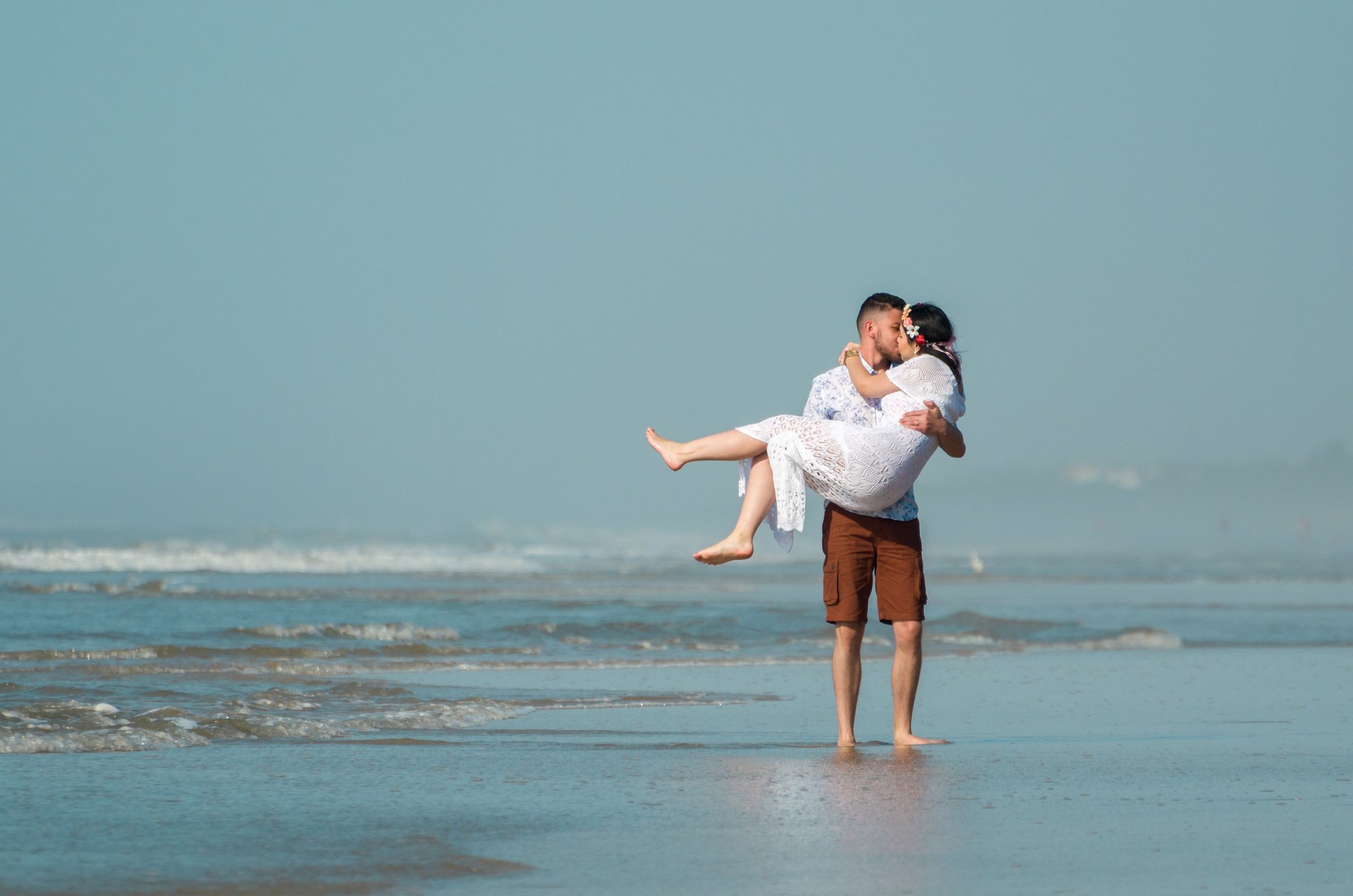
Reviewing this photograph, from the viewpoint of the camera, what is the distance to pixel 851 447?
5.01 meters

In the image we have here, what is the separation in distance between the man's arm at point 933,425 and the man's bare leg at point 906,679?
761 mm

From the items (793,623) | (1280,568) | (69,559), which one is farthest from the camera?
(1280,568)

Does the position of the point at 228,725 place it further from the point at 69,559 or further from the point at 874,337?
the point at 69,559

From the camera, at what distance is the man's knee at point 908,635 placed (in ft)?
17.5

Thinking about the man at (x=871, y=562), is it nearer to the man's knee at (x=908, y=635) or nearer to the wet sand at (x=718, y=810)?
the man's knee at (x=908, y=635)

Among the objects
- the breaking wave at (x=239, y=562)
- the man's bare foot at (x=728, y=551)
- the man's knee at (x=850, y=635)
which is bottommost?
the breaking wave at (x=239, y=562)

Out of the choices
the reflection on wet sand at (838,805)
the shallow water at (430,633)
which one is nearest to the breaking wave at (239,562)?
the shallow water at (430,633)

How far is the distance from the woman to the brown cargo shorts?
0.15 meters

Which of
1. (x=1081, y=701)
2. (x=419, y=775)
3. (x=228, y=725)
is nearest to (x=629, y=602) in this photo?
(x=1081, y=701)

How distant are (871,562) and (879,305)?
103cm

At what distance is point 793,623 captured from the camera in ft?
→ 41.0

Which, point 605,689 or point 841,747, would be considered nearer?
point 841,747

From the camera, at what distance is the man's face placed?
5234 millimetres

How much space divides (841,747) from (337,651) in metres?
5.28
